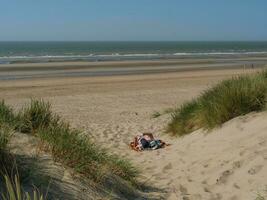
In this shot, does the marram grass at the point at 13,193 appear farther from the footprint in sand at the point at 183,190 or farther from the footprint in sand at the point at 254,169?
the footprint in sand at the point at 254,169

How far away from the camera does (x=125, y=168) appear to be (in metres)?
6.02

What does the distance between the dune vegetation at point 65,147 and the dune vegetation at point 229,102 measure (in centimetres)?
242

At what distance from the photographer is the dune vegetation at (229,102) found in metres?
8.10

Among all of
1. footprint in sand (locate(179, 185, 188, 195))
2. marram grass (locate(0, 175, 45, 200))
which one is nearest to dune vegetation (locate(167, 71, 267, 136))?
footprint in sand (locate(179, 185, 188, 195))

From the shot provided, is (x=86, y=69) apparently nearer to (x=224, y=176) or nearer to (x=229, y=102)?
(x=229, y=102)

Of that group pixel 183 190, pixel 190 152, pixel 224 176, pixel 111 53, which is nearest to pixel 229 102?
pixel 190 152

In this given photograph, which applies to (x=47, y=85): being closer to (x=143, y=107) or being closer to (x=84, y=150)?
(x=143, y=107)

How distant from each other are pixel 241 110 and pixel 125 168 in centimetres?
291

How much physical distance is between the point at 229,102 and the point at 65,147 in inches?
148

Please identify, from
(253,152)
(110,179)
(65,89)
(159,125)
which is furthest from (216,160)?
(65,89)

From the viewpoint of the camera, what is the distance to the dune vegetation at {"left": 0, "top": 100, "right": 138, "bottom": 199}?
5123 mm

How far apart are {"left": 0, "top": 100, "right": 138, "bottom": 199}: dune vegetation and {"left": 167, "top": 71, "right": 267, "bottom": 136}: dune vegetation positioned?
2425mm

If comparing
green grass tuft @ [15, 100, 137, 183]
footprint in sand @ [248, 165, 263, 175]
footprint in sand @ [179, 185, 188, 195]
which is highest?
green grass tuft @ [15, 100, 137, 183]

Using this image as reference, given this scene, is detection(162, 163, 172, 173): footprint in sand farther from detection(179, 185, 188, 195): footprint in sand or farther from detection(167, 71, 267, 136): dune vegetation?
detection(167, 71, 267, 136): dune vegetation
